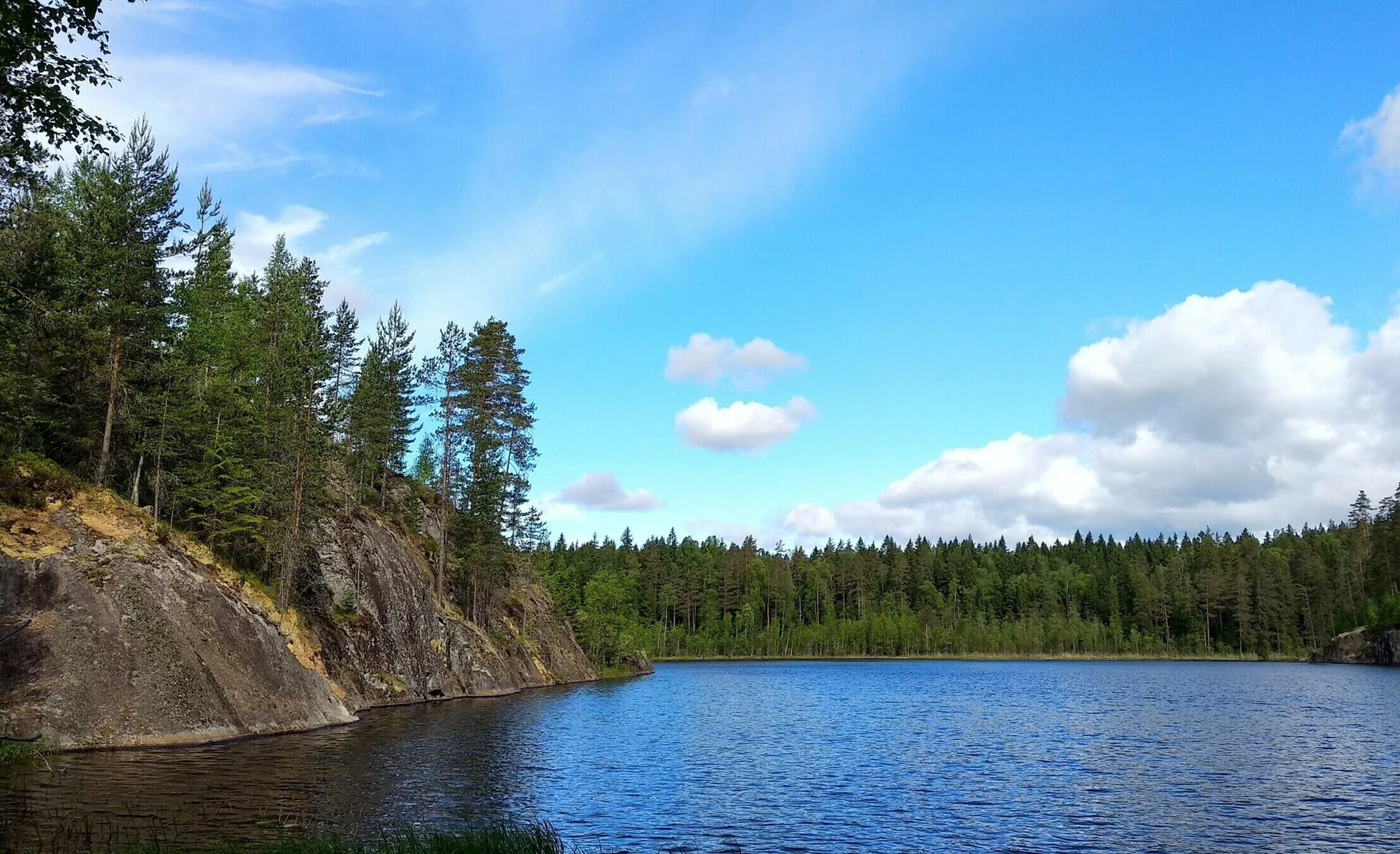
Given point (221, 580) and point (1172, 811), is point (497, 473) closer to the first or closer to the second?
point (221, 580)

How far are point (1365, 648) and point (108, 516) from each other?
18040 centimetres

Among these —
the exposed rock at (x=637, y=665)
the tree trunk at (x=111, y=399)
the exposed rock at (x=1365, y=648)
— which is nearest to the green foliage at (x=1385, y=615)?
the exposed rock at (x=1365, y=648)

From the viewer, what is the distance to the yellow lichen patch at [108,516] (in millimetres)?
39562

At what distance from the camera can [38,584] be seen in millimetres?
35250

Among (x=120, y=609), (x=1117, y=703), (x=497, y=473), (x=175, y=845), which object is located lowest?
(x=1117, y=703)

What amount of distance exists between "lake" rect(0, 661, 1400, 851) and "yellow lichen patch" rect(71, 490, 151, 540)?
11.9m

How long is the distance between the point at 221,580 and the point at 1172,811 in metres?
46.9

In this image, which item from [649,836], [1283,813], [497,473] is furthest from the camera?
[497,473]

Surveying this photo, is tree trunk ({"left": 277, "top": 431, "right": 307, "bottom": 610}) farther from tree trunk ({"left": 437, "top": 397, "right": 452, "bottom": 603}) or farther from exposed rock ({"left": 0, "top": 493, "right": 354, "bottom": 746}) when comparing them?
tree trunk ({"left": 437, "top": 397, "right": 452, "bottom": 603})

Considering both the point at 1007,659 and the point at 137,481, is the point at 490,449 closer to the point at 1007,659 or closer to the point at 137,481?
the point at 137,481

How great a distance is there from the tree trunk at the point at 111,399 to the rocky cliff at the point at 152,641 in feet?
5.73

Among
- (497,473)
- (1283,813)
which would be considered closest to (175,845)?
(1283,813)

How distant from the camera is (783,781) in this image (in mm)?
35438

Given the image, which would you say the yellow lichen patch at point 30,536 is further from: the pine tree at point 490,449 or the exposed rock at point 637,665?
the exposed rock at point 637,665
